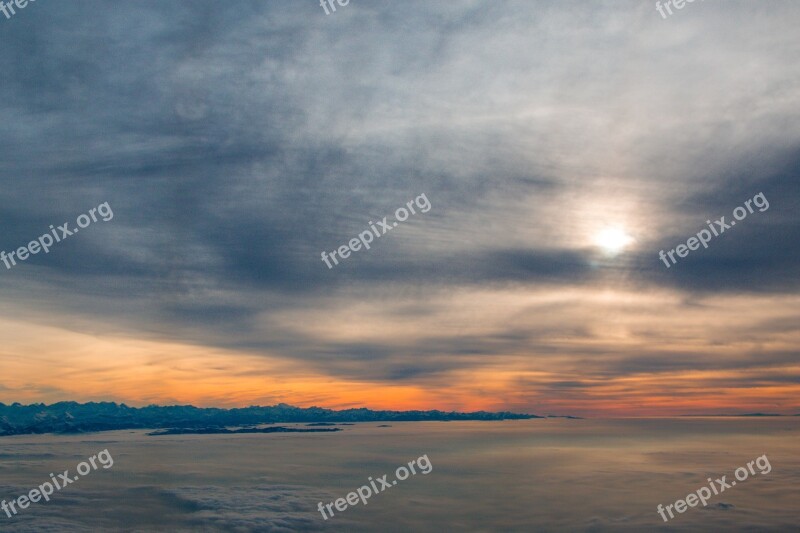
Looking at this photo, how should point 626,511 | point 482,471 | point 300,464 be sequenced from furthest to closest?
point 300,464
point 482,471
point 626,511

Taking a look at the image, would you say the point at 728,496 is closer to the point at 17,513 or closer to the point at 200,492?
the point at 200,492

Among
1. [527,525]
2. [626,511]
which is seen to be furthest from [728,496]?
[527,525]
